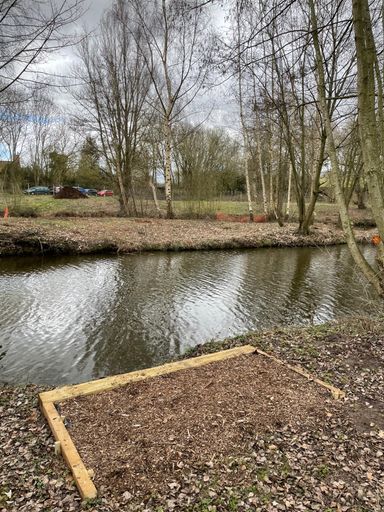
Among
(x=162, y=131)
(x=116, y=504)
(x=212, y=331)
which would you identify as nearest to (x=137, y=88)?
(x=162, y=131)

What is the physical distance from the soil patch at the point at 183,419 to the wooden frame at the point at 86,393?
7 cm

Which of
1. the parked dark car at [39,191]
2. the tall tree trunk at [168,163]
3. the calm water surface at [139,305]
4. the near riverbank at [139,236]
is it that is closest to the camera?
the calm water surface at [139,305]

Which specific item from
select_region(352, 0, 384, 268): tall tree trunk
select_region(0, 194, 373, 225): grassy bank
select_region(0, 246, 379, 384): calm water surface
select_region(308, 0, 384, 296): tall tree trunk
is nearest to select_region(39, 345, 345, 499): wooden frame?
select_region(0, 246, 379, 384): calm water surface

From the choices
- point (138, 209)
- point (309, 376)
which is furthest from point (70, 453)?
point (138, 209)

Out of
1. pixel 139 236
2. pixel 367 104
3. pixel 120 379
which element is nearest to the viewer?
pixel 120 379

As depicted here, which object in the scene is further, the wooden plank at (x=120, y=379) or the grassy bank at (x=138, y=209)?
the grassy bank at (x=138, y=209)

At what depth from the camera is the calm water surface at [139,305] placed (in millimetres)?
5438

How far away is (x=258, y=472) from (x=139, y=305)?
542 centimetres

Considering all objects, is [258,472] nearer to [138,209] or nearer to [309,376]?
[309,376]

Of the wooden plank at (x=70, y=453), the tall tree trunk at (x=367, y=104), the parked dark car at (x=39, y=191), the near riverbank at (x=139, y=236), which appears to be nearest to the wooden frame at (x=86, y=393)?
the wooden plank at (x=70, y=453)

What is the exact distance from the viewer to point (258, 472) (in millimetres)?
2504

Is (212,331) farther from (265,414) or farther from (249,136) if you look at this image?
(249,136)

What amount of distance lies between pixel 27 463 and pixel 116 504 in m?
0.84

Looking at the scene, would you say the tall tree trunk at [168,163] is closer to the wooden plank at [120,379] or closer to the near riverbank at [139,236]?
the near riverbank at [139,236]
